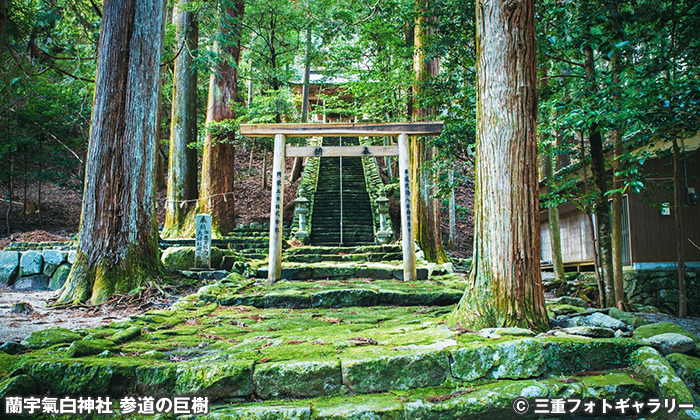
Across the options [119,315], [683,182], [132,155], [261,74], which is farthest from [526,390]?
[261,74]

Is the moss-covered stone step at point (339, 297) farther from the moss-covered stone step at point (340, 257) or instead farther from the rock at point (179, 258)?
the moss-covered stone step at point (340, 257)

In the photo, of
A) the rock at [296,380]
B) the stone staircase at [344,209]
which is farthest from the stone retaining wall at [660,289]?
the rock at [296,380]

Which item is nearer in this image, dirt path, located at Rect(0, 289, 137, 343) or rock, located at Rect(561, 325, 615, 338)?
rock, located at Rect(561, 325, 615, 338)

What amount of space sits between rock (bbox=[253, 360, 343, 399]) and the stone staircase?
9.28 metres

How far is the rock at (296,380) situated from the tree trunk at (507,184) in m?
1.53

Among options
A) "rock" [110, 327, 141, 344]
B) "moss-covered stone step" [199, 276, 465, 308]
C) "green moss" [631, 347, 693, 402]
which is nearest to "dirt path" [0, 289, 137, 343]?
"rock" [110, 327, 141, 344]

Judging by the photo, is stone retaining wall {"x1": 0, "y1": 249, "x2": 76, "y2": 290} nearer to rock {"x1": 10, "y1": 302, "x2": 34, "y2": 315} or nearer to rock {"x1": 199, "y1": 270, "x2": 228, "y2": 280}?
rock {"x1": 199, "y1": 270, "x2": 228, "y2": 280}

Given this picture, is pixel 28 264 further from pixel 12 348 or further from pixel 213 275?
pixel 12 348

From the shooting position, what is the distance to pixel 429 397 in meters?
2.78

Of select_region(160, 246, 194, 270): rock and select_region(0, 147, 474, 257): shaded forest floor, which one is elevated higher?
select_region(0, 147, 474, 257): shaded forest floor

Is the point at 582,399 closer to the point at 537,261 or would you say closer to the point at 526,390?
the point at 526,390

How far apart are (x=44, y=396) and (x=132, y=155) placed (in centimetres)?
465

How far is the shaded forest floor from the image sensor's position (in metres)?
13.2

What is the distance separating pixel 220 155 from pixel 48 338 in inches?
379
